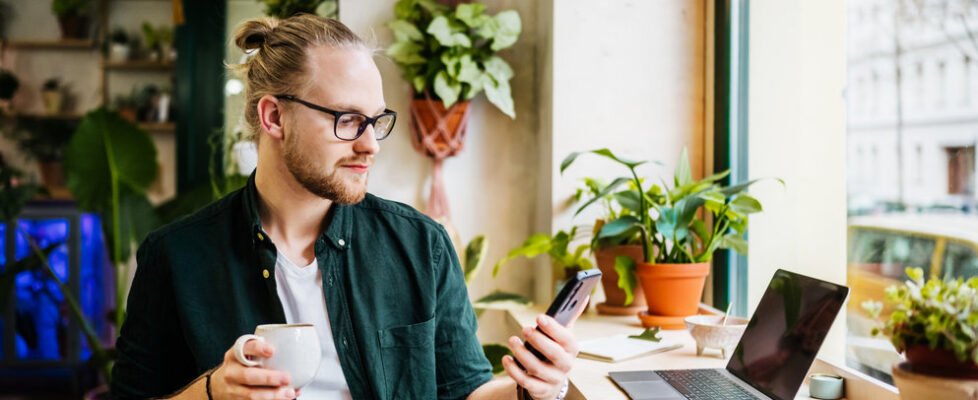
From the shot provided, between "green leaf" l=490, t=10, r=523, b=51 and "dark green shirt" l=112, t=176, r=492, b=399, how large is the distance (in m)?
1.07

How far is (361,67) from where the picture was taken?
1.52 metres

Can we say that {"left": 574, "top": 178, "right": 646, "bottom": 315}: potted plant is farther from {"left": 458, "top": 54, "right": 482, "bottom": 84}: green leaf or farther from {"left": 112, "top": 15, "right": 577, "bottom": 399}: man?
{"left": 112, "top": 15, "right": 577, "bottom": 399}: man

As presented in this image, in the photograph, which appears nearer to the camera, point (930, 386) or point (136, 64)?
point (930, 386)

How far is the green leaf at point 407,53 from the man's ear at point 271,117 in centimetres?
103

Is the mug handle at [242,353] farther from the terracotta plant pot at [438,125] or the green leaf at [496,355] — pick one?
the terracotta plant pot at [438,125]

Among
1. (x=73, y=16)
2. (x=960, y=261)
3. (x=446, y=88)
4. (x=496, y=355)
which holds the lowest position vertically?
(x=496, y=355)

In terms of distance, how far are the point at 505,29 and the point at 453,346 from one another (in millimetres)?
1275

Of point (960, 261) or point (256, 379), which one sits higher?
point (960, 261)

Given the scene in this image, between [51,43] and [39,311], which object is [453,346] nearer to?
[39,311]

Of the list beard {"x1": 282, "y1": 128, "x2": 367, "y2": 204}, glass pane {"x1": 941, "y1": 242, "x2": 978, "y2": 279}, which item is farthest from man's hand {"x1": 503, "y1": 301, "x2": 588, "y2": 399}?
glass pane {"x1": 941, "y1": 242, "x2": 978, "y2": 279}

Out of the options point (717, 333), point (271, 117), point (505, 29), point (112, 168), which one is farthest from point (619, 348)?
point (112, 168)

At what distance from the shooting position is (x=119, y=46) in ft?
15.5

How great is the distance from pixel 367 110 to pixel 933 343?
100 cm

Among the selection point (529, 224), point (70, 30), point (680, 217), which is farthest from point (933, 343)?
point (70, 30)
